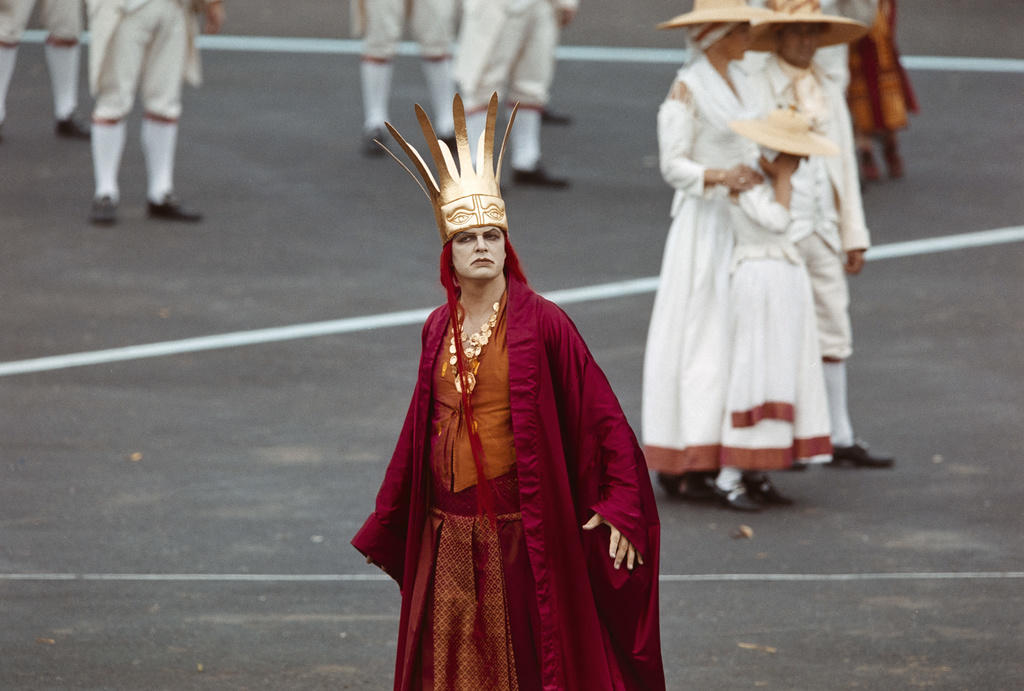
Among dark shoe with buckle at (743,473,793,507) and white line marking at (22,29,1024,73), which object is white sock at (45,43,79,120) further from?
dark shoe with buckle at (743,473,793,507)

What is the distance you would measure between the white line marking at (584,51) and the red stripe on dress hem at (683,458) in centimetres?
947

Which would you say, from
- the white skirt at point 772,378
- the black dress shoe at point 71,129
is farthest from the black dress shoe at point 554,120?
the white skirt at point 772,378

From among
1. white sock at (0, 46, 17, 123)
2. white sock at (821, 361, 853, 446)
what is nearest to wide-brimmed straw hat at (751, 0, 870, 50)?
white sock at (821, 361, 853, 446)

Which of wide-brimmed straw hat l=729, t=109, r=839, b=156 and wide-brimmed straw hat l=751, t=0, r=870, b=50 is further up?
wide-brimmed straw hat l=751, t=0, r=870, b=50

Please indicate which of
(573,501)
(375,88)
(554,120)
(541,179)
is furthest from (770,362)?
(554,120)

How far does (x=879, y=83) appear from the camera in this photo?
1333 cm

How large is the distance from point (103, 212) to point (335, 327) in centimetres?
243

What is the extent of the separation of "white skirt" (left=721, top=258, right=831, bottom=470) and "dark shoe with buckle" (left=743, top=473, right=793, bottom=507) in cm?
22

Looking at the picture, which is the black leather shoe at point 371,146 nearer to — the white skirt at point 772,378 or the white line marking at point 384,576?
the white skirt at point 772,378

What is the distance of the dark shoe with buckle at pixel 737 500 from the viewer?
26.6 ft

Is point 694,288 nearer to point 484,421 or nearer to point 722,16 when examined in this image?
point 722,16

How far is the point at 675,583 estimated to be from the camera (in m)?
7.21

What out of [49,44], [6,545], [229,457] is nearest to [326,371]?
[229,457]

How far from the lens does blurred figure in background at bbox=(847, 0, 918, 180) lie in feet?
43.3
